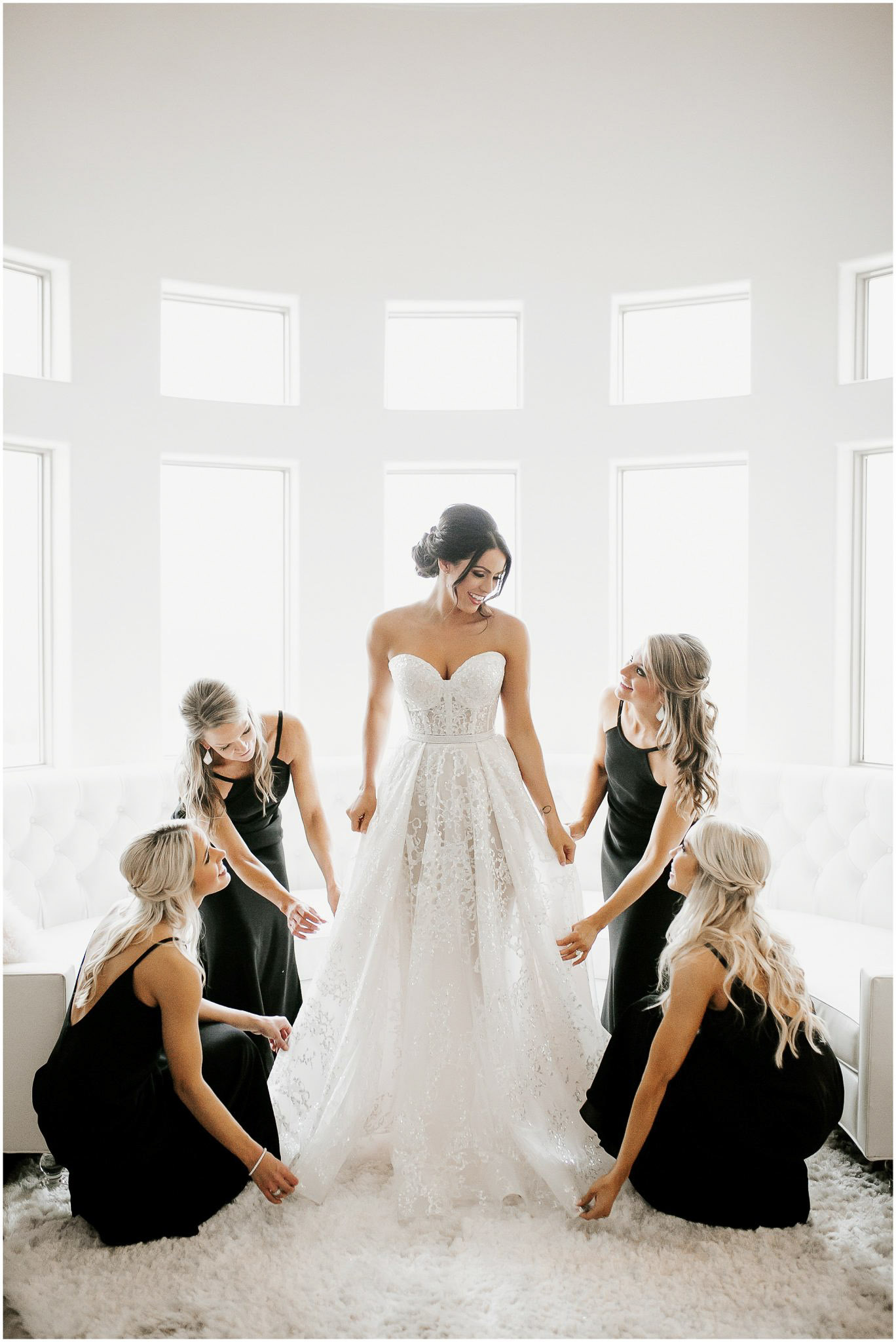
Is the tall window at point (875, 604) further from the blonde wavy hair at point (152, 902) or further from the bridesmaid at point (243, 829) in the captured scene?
the blonde wavy hair at point (152, 902)

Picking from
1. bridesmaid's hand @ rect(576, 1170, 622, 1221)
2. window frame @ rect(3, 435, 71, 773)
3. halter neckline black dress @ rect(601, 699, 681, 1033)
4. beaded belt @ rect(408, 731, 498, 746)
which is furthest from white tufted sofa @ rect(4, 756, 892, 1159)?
beaded belt @ rect(408, 731, 498, 746)

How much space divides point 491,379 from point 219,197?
5.20 feet

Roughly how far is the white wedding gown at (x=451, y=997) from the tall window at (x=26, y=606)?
7.82 ft

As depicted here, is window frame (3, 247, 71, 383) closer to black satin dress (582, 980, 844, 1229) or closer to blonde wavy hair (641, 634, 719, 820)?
blonde wavy hair (641, 634, 719, 820)

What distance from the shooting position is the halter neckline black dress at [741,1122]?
2.35 metres

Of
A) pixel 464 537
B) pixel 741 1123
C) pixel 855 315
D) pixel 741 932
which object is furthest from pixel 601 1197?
pixel 855 315

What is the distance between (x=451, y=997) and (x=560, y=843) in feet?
1.90

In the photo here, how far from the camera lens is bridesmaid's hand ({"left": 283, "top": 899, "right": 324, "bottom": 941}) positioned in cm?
292

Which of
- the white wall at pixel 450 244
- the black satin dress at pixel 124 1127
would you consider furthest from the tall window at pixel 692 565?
the black satin dress at pixel 124 1127

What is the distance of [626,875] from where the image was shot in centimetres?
304

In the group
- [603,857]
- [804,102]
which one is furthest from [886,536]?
[603,857]

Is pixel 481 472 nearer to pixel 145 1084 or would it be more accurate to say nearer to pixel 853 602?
pixel 853 602

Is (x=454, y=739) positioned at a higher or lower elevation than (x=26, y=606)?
lower

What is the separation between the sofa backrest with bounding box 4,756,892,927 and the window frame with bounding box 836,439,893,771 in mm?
385
